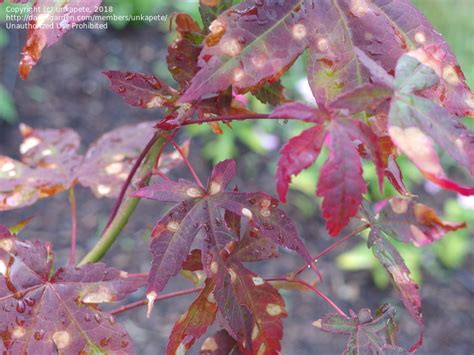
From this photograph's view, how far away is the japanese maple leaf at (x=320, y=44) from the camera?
0.64 meters

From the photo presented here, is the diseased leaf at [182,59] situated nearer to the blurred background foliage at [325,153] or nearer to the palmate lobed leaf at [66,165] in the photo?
the palmate lobed leaf at [66,165]

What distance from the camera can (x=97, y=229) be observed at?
271 cm

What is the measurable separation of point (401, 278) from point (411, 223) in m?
0.10

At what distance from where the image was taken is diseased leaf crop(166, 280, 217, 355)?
712 mm

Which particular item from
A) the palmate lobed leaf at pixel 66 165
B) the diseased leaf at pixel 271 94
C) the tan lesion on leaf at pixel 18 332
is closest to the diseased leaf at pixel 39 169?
the palmate lobed leaf at pixel 66 165

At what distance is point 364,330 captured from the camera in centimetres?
74

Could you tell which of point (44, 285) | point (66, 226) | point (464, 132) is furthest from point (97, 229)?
point (464, 132)

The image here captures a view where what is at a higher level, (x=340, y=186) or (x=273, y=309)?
(x=340, y=186)

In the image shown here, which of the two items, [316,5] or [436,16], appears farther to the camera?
[436,16]

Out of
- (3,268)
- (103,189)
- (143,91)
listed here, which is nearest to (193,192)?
(143,91)

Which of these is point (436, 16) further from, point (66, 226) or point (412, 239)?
point (412, 239)

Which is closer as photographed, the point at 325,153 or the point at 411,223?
the point at 411,223

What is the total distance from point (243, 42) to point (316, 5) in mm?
99

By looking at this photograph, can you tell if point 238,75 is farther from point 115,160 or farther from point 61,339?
point 115,160
